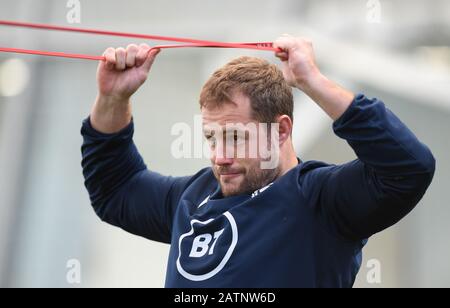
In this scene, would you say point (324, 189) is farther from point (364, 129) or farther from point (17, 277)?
point (17, 277)

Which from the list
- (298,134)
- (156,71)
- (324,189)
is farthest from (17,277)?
(324,189)

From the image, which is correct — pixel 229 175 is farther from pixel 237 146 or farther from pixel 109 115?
pixel 109 115

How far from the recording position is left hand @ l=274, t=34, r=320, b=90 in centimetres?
127

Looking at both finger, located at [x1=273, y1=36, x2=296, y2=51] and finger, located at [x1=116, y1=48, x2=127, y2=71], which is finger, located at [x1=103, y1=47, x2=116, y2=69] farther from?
finger, located at [x1=273, y1=36, x2=296, y2=51]

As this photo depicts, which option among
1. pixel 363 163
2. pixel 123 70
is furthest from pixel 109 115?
pixel 363 163

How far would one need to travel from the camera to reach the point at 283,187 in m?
1.36

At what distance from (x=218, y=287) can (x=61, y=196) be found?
203 cm

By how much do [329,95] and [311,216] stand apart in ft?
0.73

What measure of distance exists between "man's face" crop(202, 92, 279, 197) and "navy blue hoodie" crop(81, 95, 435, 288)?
28 mm

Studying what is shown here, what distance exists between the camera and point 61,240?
317 cm

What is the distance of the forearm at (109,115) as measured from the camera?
1602mm

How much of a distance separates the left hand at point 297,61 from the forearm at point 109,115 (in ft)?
1.46

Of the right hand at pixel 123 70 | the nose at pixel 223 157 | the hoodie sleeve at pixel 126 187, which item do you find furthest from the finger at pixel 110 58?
the nose at pixel 223 157

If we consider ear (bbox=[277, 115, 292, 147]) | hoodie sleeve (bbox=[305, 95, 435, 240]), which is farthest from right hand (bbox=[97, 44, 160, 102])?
hoodie sleeve (bbox=[305, 95, 435, 240])
